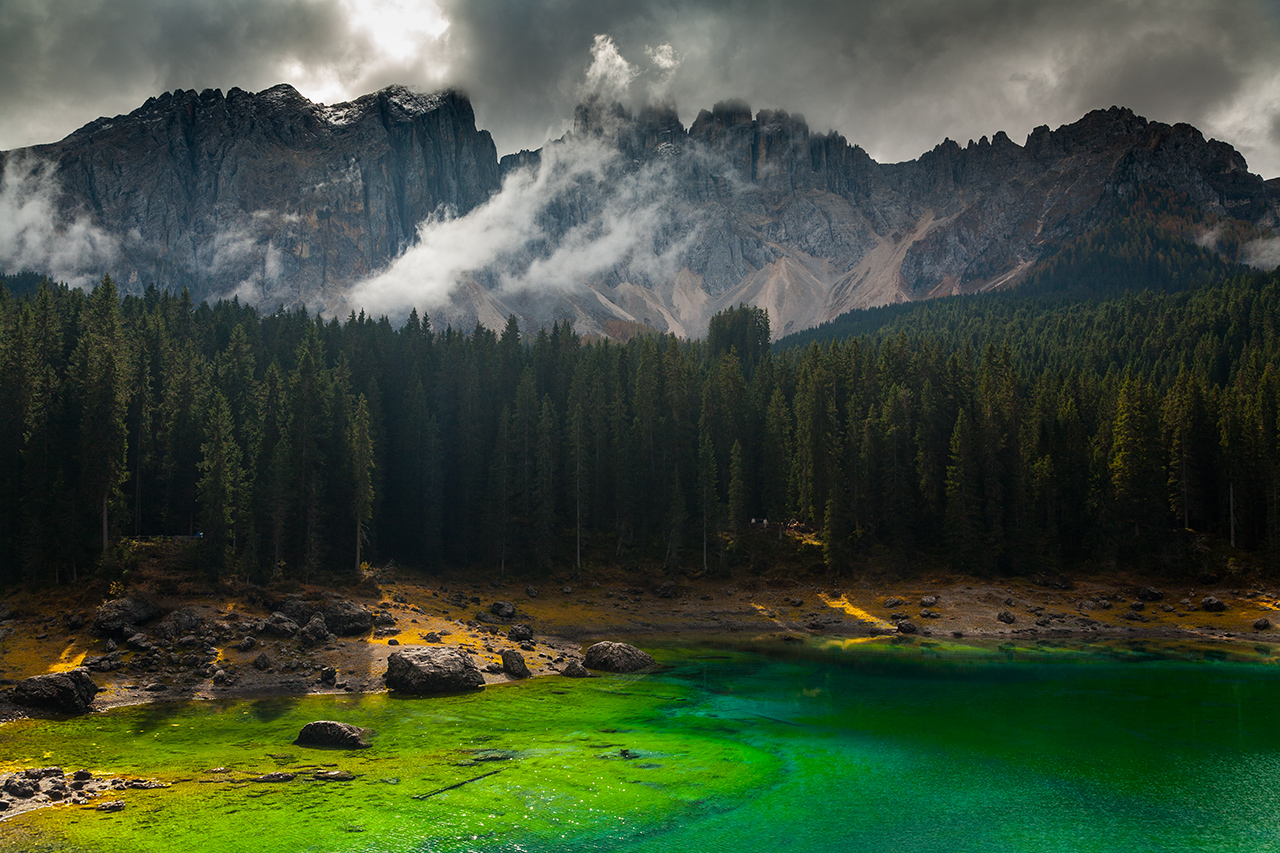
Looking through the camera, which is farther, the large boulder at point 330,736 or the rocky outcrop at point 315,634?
the rocky outcrop at point 315,634

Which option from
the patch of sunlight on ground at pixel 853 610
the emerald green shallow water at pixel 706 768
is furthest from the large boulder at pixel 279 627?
the patch of sunlight on ground at pixel 853 610

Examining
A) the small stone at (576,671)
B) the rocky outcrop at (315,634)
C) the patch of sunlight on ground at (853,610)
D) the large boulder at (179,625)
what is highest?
the large boulder at (179,625)

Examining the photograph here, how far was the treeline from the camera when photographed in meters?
71.1

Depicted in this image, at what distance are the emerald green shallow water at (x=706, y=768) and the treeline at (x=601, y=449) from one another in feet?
108

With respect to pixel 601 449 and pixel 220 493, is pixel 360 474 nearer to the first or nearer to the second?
pixel 220 493

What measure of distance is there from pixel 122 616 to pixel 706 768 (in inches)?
1633

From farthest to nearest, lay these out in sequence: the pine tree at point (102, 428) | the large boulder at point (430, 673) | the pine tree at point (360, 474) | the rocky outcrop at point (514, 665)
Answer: the pine tree at point (360, 474), the pine tree at point (102, 428), the rocky outcrop at point (514, 665), the large boulder at point (430, 673)

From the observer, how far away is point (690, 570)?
91.1 meters

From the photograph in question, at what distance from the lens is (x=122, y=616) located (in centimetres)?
5006

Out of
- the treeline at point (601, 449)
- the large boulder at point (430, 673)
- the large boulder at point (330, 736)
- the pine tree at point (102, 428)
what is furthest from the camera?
the treeline at point (601, 449)

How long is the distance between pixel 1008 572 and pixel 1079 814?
65.3 meters

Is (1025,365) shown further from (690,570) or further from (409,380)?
(409,380)

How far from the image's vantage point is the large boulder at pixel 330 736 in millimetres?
33125

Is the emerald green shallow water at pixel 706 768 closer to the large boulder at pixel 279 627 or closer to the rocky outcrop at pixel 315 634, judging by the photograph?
the rocky outcrop at pixel 315 634
